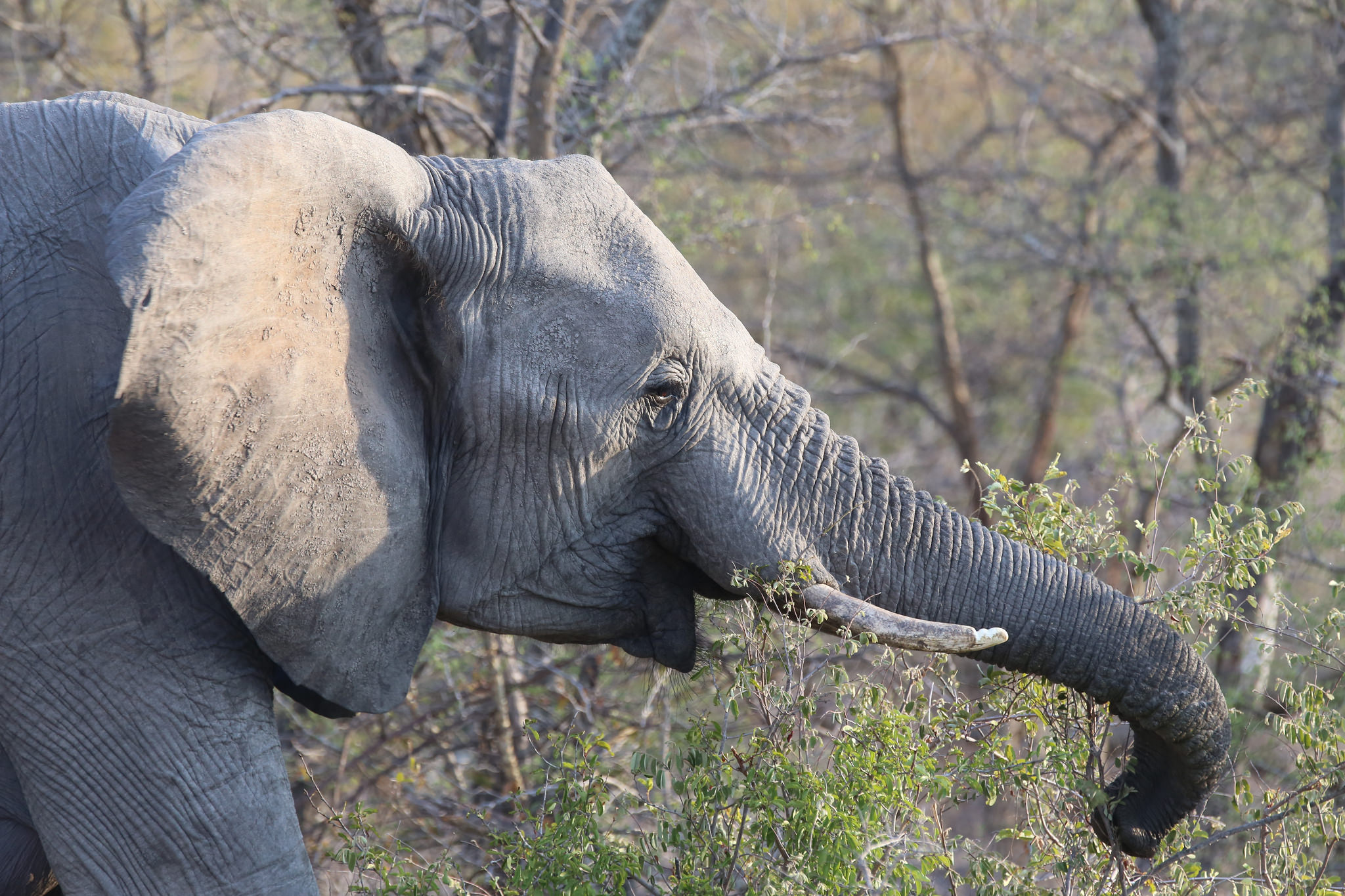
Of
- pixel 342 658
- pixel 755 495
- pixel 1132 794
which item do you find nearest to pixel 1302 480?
pixel 1132 794

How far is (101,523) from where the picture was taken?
2.35 metres

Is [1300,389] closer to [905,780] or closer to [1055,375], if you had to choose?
[1055,375]

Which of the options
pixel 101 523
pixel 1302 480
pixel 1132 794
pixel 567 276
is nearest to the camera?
pixel 101 523

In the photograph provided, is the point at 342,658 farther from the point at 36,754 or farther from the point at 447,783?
the point at 447,783

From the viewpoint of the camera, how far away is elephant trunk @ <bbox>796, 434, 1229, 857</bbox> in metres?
2.66

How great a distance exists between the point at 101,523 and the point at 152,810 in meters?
0.52

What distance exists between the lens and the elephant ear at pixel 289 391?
6.89 feet

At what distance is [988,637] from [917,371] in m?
7.41

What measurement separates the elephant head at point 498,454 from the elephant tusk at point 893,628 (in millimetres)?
142

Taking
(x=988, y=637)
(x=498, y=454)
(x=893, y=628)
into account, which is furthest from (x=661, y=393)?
(x=988, y=637)

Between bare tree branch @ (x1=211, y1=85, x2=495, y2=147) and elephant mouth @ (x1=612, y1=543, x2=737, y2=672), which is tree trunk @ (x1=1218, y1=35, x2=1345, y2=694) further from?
bare tree branch @ (x1=211, y1=85, x2=495, y2=147)

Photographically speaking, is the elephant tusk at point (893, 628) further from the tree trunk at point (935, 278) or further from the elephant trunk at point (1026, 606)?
the tree trunk at point (935, 278)

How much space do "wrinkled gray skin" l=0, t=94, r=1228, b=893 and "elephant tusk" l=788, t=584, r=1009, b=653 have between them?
11 centimetres

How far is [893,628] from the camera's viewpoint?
2.48 metres
